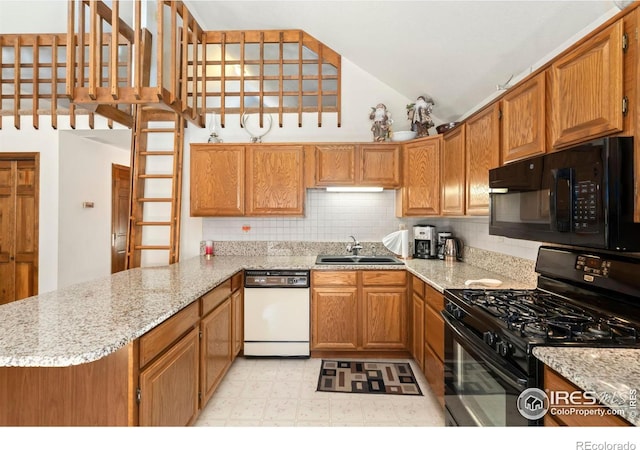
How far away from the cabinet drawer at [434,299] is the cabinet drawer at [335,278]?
2.41ft

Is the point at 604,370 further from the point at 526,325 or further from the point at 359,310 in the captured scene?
the point at 359,310

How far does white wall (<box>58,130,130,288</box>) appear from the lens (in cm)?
394

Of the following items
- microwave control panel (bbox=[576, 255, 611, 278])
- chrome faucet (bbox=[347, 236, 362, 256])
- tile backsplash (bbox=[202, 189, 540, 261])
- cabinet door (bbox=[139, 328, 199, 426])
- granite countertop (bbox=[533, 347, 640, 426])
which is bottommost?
cabinet door (bbox=[139, 328, 199, 426])

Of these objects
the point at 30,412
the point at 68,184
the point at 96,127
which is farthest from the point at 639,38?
the point at 68,184

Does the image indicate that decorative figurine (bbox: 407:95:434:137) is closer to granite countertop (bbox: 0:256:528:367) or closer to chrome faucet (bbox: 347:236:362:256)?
chrome faucet (bbox: 347:236:362:256)

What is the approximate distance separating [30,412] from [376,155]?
2.97 metres

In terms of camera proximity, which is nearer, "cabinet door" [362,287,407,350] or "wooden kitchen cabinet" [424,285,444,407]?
"wooden kitchen cabinet" [424,285,444,407]

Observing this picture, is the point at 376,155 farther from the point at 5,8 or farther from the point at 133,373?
the point at 5,8

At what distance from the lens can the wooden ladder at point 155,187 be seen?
3.32 metres

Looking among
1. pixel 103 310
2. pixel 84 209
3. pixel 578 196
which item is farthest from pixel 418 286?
pixel 84 209

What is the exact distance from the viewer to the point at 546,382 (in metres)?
1.06

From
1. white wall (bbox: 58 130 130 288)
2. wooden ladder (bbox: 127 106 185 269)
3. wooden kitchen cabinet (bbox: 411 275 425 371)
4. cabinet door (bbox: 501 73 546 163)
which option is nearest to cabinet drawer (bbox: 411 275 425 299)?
wooden kitchen cabinet (bbox: 411 275 425 371)

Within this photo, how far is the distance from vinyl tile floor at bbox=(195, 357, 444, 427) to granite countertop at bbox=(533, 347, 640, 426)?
128cm
